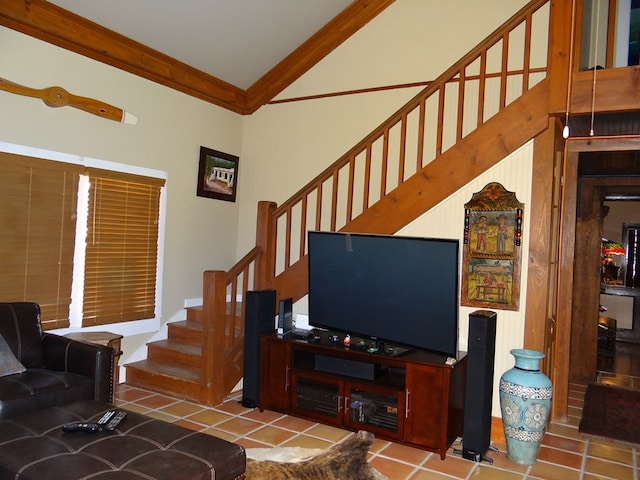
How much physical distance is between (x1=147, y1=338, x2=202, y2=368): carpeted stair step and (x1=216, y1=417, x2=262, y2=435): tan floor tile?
0.80 m

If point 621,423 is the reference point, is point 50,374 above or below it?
above

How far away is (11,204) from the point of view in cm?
370

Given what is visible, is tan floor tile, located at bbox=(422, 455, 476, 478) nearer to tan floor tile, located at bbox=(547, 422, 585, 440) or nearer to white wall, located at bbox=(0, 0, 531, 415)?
white wall, located at bbox=(0, 0, 531, 415)

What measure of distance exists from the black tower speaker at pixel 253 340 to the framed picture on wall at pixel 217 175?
1.86 metres

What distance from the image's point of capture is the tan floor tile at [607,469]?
121 inches

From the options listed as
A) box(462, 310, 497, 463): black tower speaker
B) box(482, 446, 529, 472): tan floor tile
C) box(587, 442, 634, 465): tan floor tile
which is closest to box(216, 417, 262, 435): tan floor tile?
box(462, 310, 497, 463): black tower speaker

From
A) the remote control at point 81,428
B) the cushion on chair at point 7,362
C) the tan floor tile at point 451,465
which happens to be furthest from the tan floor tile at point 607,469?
the cushion on chair at point 7,362

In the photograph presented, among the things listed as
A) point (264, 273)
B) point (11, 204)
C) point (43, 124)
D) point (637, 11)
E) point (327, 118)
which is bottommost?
point (264, 273)

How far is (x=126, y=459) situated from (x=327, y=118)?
4.29 meters

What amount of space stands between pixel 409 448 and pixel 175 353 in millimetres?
2353

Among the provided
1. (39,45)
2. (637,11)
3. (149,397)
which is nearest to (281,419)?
(149,397)

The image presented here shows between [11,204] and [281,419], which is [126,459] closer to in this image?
[281,419]

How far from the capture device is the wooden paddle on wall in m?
3.70

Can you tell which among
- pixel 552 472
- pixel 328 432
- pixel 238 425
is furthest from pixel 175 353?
pixel 552 472
